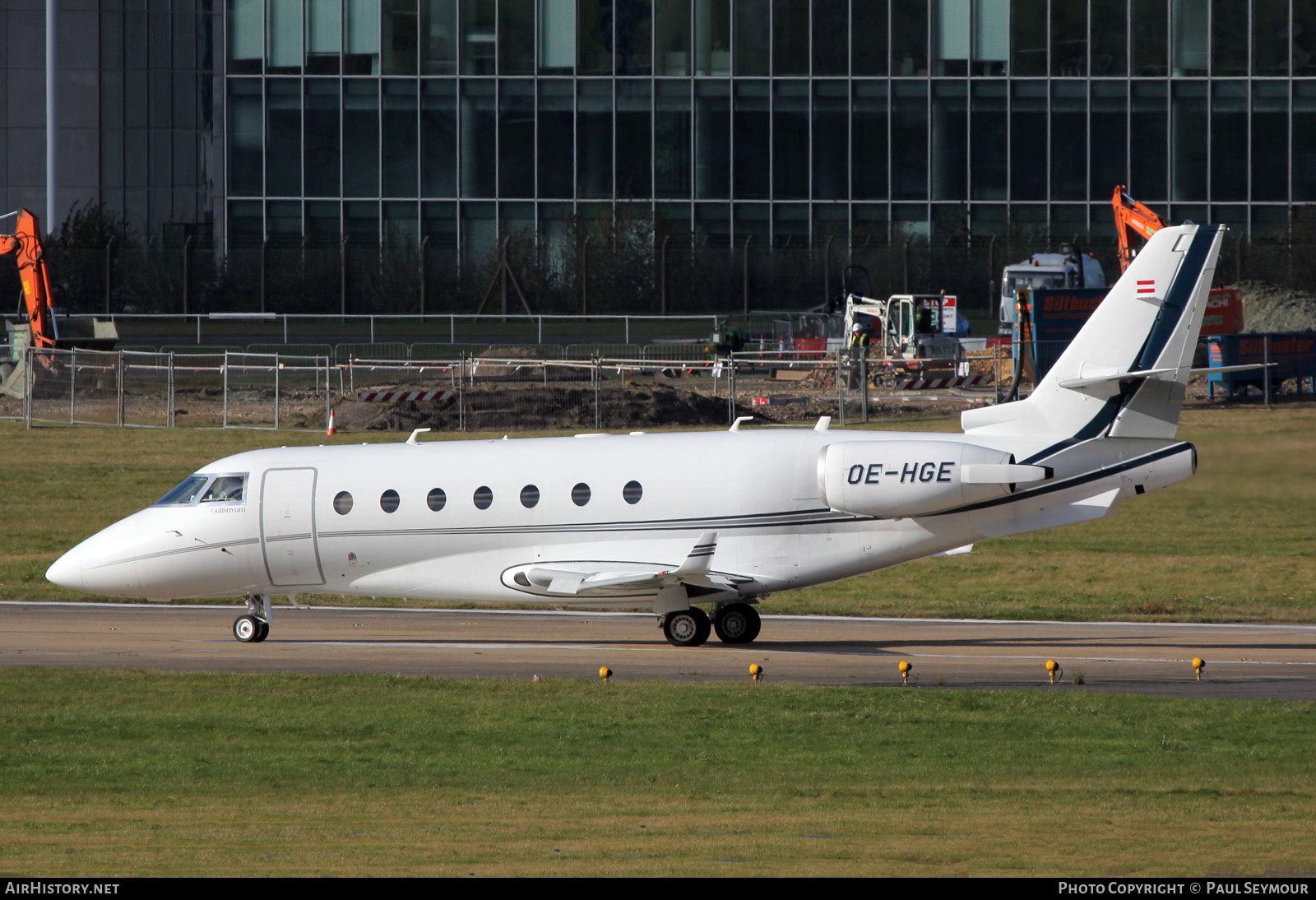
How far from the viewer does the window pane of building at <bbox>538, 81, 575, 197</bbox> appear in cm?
7262

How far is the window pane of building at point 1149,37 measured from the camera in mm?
71938

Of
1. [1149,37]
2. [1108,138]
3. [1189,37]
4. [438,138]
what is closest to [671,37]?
[438,138]

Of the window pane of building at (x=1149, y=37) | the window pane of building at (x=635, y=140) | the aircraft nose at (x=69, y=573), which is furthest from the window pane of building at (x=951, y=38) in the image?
the aircraft nose at (x=69, y=573)

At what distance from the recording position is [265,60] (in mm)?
72562

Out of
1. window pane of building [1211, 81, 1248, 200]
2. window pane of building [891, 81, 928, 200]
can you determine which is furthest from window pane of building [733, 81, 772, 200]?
window pane of building [1211, 81, 1248, 200]

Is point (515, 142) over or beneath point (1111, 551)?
over

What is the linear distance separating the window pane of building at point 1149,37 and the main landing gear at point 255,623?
58.4 m

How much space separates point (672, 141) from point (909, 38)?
1140 cm

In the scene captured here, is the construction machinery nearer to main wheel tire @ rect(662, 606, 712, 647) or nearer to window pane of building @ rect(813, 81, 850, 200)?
window pane of building @ rect(813, 81, 850, 200)

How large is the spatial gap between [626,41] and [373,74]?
1125 centimetres

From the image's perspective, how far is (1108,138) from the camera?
73.2 metres

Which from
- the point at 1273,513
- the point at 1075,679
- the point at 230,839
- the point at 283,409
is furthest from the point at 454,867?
the point at 283,409

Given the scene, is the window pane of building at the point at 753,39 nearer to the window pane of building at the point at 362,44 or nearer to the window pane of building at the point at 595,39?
the window pane of building at the point at 595,39

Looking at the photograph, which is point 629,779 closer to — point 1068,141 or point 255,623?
point 255,623
